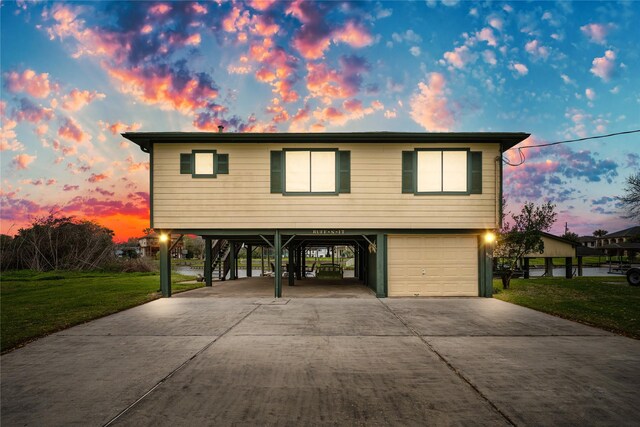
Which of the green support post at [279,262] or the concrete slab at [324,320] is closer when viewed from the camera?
the concrete slab at [324,320]

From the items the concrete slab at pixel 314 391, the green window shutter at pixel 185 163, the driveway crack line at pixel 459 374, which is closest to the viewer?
the concrete slab at pixel 314 391

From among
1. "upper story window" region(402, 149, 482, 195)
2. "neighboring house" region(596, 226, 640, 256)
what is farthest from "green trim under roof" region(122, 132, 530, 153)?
"neighboring house" region(596, 226, 640, 256)

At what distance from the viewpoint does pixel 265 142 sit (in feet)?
45.7

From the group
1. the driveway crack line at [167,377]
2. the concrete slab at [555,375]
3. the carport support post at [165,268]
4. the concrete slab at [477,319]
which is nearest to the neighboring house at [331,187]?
the carport support post at [165,268]

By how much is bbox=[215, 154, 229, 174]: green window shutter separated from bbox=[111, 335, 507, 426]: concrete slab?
870 centimetres

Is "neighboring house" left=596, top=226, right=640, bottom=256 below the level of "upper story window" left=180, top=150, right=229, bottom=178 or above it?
below

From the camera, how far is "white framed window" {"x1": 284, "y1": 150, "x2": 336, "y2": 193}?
13.9 m

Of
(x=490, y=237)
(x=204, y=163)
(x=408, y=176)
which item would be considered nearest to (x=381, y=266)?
(x=408, y=176)

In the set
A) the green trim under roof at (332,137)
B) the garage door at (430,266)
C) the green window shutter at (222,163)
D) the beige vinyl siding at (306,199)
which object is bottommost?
the garage door at (430,266)

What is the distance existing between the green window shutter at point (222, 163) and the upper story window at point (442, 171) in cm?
737

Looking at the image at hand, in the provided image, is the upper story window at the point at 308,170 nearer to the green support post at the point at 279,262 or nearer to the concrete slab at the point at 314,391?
the green support post at the point at 279,262

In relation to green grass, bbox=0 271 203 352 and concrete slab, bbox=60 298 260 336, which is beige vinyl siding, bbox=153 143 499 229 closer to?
concrete slab, bbox=60 298 260 336

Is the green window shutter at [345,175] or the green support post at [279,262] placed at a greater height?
the green window shutter at [345,175]

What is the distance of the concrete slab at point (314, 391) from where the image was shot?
152 inches
